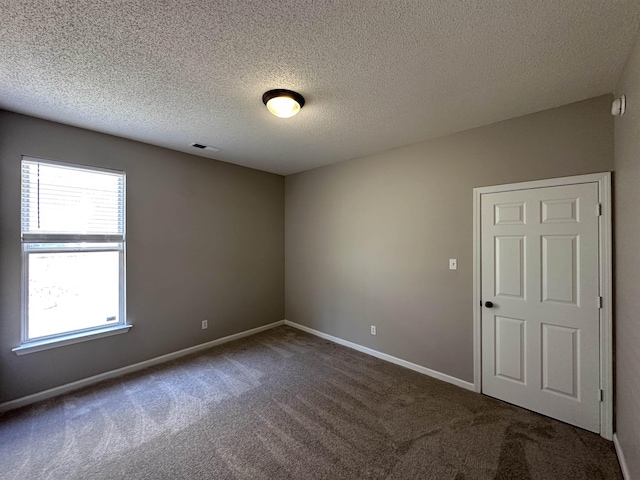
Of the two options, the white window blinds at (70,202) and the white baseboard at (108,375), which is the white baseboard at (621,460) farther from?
the white window blinds at (70,202)

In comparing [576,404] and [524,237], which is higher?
[524,237]

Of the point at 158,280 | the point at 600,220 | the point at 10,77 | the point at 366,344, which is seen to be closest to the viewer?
the point at 10,77

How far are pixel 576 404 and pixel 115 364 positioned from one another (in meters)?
4.52

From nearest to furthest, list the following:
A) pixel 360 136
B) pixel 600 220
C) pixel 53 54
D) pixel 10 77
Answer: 1. pixel 53 54
2. pixel 10 77
3. pixel 600 220
4. pixel 360 136

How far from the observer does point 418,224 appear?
317 centimetres

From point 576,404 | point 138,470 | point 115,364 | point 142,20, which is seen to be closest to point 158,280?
point 115,364

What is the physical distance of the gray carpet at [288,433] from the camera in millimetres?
1797

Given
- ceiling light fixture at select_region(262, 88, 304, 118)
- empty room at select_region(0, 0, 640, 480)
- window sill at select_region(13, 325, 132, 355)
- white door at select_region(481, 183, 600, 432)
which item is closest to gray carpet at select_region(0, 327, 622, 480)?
empty room at select_region(0, 0, 640, 480)

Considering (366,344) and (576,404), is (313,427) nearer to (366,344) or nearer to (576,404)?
(366,344)

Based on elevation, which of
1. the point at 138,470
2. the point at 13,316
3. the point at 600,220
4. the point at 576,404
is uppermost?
the point at 600,220

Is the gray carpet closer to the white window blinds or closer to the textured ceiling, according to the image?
the white window blinds

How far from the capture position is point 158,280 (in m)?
3.37

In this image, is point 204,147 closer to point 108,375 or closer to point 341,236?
point 341,236

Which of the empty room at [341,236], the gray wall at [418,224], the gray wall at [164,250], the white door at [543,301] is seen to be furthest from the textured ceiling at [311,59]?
the white door at [543,301]
